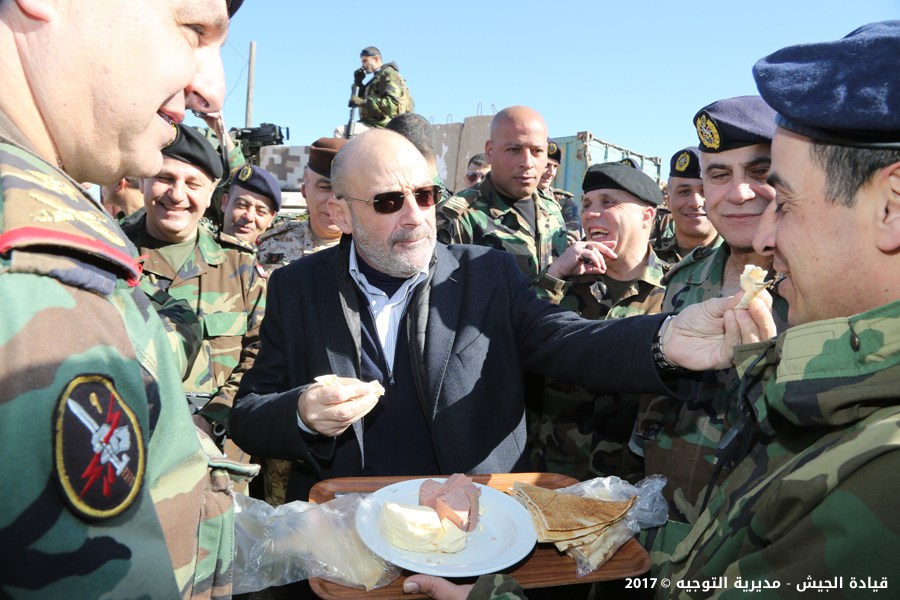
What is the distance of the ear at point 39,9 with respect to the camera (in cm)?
102

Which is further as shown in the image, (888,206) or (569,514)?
(569,514)

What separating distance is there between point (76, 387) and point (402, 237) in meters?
2.27

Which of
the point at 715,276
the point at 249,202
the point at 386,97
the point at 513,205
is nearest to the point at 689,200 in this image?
the point at 513,205

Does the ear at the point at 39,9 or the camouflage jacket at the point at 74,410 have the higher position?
the ear at the point at 39,9

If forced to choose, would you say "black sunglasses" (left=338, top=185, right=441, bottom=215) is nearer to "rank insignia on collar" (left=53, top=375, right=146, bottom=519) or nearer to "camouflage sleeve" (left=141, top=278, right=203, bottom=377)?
"camouflage sleeve" (left=141, top=278, right=203, bottom=377)

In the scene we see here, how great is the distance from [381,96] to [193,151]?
7.69m

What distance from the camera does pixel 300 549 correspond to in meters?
1.76

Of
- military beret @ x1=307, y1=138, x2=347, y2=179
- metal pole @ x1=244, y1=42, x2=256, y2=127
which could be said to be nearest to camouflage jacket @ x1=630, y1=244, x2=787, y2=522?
military beret @ x1=307, y1=138, x2=347, y2=179

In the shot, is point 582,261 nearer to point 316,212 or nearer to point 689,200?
point 689,200

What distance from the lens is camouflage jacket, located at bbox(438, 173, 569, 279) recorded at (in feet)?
18.4

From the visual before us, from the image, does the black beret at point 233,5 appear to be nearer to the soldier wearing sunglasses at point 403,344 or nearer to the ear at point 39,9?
the ear at point 39,9

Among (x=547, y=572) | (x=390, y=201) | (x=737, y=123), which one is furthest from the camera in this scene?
(x=390, y=201)

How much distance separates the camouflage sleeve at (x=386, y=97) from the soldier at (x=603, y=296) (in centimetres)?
773

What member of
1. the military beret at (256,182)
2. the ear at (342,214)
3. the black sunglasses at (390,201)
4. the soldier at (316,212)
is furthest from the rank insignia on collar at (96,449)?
the military beret at (256,182)
